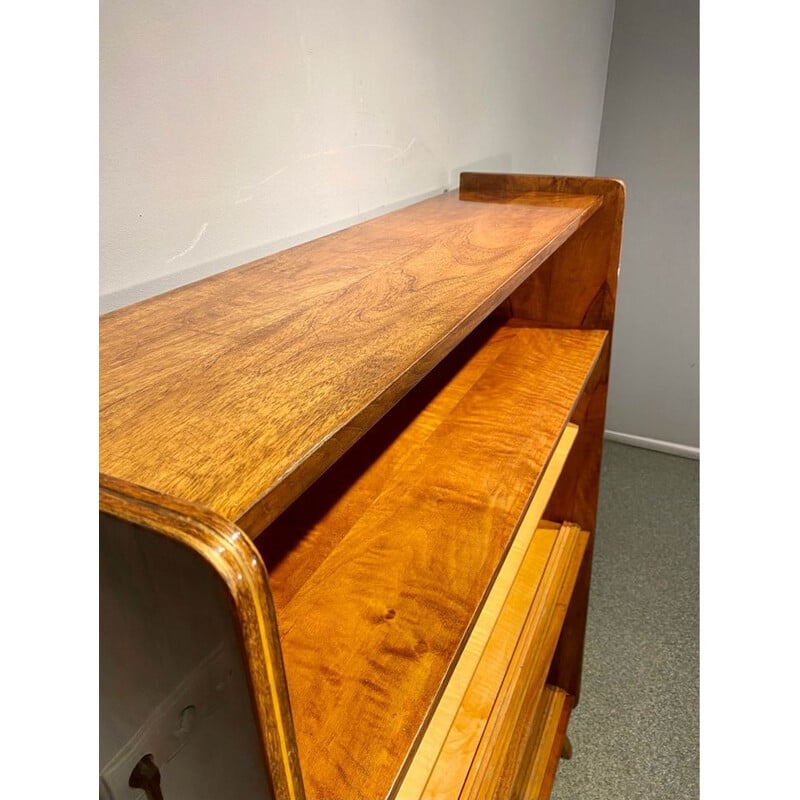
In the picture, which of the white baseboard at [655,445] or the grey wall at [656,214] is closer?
the grey wall at [656,214]

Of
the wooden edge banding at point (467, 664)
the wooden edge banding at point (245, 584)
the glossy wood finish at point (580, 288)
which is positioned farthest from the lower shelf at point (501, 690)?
the wooden edge banding at point (245, 584)

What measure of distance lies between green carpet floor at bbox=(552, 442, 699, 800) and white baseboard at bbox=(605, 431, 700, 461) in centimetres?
18

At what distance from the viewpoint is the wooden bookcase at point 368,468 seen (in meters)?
0.36

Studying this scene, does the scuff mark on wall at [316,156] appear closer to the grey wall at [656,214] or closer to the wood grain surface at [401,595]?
the wood grain surface at [401,595]

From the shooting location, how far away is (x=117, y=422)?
42 centimetres

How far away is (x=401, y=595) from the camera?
62 cm

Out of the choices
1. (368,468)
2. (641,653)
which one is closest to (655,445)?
(641,653)

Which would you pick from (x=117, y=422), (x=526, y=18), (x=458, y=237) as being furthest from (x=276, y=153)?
(x=526, y=18)

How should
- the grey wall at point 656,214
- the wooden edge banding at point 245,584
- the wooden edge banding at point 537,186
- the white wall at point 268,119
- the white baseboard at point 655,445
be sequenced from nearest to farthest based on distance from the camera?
1. the wooden edge banding at point 245,584
2. the white wall at point 268,119
3. the wooden edge banding at point 537,186
4. the grey wall at point 656,214
5. the white baseboard at point 655,445

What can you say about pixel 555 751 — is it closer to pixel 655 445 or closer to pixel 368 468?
pixel 368 468

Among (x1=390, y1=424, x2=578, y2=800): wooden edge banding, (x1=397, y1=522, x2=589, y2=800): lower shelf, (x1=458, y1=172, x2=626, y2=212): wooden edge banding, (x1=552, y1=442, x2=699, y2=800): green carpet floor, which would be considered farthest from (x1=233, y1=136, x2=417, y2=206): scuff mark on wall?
(x1=552, y1=442, x2=699, y2=800): green carpet floor

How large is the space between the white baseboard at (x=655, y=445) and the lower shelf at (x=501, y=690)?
1664 mm

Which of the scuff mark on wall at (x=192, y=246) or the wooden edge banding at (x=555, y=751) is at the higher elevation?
the scuff mark on wall at (x=192, y=246)

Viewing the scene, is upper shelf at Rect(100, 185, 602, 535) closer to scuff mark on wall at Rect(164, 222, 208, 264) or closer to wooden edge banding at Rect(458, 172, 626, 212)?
scuff mark on wall at Rect(164, 222, 208, 264)
